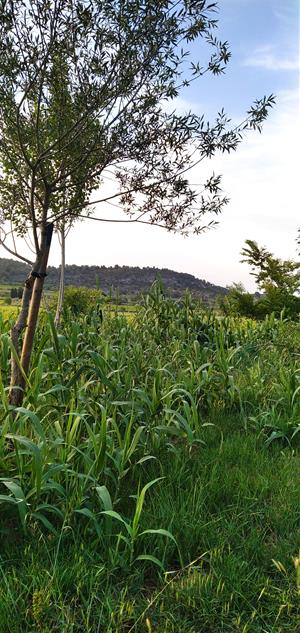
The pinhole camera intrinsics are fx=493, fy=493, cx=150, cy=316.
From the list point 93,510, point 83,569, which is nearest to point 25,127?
point 93,510

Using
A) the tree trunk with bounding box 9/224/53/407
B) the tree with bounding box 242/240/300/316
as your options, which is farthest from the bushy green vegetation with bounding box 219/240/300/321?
the tree trunk with bounding box 9/224/53/407

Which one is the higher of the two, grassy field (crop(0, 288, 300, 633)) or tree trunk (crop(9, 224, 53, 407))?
tree trunk (crop(9, 224, 53, 407))

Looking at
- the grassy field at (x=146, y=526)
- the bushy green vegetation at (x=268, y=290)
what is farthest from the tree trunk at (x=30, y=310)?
the bushy green vegetation at (x=268, y=290)

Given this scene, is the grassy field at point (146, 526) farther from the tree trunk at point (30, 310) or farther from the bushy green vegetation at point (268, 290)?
the bushy green vegetation at point (268, 290)

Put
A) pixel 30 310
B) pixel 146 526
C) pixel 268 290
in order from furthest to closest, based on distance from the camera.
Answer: pixel 268 290 → pixel 30 310 → pixel 146 526

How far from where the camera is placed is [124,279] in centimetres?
2080

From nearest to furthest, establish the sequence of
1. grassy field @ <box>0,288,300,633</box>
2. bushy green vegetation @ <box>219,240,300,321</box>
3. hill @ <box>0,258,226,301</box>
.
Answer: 1. grassy field @ <box>0,288,300,633</box>
2. hill @ <box>0,258,226,301</box>
3. bushy green vegetation @ <box>219,240,300,321</box>

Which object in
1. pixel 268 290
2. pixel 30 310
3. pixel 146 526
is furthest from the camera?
pixel 268 290

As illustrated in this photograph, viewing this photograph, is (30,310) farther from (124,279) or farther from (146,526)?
(124,279)

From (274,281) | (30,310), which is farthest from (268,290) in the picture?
(30,310)

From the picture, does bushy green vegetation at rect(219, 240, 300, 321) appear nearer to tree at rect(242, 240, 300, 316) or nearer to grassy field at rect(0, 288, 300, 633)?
tree at rect(242, 240, 300, 316)

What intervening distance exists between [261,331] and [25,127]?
5902 mm

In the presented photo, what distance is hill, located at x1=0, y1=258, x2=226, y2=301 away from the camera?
812 cm

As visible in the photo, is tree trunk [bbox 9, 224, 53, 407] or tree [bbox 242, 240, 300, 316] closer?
tree trunk [bbox 9, 224, 53, 407]
